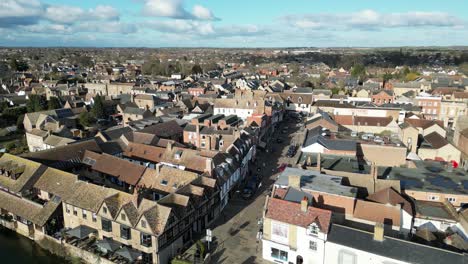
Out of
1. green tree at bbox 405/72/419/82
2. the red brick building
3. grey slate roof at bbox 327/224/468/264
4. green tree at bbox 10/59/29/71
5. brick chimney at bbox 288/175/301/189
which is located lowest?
grey slate roof at bbox 327/224/468/264

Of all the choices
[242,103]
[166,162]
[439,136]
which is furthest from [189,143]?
[439,136]

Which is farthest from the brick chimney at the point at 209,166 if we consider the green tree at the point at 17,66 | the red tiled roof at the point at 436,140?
the green tree at the point at 17,66

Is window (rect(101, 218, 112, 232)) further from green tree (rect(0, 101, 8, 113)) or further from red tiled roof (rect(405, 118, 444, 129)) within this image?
green tree (rect(0, 101, 8, 113))

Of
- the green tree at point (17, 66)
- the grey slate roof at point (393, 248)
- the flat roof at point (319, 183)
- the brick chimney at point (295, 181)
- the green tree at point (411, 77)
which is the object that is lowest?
the grey slate roof at point (393, 248)

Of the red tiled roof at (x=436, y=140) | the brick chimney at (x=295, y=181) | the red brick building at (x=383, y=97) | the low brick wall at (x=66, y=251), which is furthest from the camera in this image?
the red brick building at (x=383, y=97)

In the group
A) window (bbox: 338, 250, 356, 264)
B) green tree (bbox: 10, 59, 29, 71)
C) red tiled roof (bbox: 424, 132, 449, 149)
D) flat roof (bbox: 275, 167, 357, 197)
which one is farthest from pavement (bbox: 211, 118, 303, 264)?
green tree (bbox: 10, 59, 29, 71)

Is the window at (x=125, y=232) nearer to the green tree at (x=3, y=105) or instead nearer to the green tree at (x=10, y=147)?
the green tree at (x=10, y=147)
